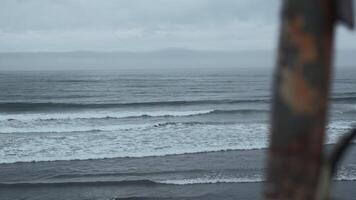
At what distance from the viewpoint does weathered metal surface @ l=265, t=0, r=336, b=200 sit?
1197 millimetres

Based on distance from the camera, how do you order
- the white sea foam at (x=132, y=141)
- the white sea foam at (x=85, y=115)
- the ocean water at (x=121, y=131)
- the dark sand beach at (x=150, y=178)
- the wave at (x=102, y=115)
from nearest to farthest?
the dark sand beach at (x=150, y=178) < the white sea foam at (x=132, y=141) < the ocean water at (x=121, y=131) < the wave at (x=102, y=115) < the white sea foam at (x=85, y=115)

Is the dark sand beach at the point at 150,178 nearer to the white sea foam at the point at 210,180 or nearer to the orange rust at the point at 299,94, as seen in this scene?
the white sea foam at the point at 210,180

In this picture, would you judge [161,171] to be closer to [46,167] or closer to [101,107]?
[46,167]

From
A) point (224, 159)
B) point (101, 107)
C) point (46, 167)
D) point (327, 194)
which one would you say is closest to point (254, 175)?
point (224, 159)

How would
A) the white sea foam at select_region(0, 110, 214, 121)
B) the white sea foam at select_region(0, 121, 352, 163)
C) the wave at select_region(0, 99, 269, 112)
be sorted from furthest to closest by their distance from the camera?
the wave at select_region(0, 99, 269, 112)
the white sea foam at select_region(0, 110, 214, 121)
the white sea foam at select_region(0, 121, 352, 163)

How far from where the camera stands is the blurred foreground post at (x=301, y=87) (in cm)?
120

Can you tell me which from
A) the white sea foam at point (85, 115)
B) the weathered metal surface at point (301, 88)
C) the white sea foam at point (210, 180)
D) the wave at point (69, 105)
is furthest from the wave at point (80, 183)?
the wave at point (69, 105)

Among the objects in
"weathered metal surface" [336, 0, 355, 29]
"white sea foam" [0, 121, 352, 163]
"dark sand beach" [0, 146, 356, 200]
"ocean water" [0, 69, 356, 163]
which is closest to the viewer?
"weathered metal surface" [336, 0, 355, 29]

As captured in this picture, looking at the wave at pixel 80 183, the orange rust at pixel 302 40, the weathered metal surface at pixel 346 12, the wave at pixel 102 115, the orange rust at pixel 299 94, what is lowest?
the wave at pixel 80 183

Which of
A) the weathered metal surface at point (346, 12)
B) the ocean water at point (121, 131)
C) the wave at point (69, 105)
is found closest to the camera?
the weathered metal surface at point (346, 12)

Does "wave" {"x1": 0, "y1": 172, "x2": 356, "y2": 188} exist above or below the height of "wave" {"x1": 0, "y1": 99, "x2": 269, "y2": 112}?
below

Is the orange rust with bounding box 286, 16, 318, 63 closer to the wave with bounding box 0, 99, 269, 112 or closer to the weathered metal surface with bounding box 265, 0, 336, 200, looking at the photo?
the weathered metal surface with bounding box 265, 0, 336, 200

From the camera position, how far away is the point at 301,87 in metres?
1.20

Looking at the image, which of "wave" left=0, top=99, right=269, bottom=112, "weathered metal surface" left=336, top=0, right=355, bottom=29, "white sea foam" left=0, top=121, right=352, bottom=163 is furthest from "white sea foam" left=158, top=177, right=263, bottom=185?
"wave" left=0, top=99, right=269, bottom=112
